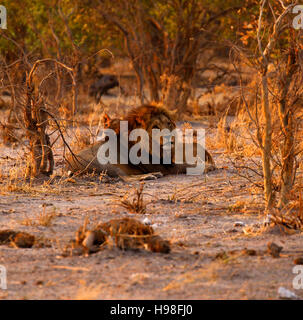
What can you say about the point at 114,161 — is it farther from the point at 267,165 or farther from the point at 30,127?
the point at 267,165

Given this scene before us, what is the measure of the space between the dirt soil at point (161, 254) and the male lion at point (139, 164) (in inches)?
34.0

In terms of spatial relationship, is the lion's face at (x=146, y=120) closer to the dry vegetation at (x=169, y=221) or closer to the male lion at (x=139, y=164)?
the male lion at (x=139, y=164)

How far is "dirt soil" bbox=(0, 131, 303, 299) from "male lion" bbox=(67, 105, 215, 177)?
2.83 ft

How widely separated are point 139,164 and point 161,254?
12.6 ft

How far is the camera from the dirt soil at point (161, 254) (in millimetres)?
3854

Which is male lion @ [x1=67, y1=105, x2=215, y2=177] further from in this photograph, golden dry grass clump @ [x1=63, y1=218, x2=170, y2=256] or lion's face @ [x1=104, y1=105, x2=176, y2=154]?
golden dry grass clump @ [x1=63, y1=218, x2=170, y2=256]

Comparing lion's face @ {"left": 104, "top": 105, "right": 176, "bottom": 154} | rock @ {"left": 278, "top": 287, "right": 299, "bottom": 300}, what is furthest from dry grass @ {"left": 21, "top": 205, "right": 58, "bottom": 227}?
lion's face @ {"left": 104, "top": 105, "right": 176, "bottom": 154}

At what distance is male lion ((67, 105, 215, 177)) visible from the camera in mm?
8000

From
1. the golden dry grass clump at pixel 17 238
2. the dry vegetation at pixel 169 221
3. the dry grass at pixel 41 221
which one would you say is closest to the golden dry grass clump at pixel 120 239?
the dry vegetation at pixel 169 221

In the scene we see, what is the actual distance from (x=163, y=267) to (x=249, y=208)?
197 centimetres

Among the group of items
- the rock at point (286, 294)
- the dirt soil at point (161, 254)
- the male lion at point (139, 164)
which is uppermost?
the male lion at point (139, 164)

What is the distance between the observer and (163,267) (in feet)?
14.0
